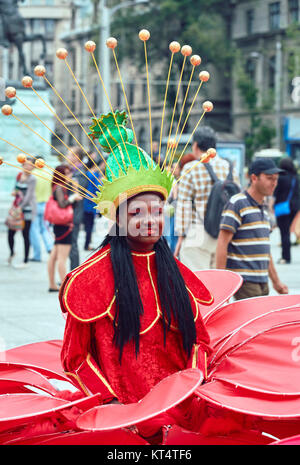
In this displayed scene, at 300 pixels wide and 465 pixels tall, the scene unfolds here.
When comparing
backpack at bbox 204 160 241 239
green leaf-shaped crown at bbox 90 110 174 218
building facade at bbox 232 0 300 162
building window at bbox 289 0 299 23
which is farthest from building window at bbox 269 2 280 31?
green leaf-shaped crown at bbox 90 110 174 218

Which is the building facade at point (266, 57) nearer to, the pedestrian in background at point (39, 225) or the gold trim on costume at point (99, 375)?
the pedestrian in background at point (39, 225)

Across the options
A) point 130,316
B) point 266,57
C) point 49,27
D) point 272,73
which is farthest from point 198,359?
point 49,27

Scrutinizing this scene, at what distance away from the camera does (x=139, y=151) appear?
3.16 metres

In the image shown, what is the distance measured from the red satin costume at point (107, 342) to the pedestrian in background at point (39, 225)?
340 inches

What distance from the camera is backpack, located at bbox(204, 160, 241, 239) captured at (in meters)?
6.11

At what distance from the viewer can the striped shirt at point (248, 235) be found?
5.11m

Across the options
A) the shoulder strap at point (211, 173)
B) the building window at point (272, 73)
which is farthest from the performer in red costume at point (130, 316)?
the building window at point (272, 73)

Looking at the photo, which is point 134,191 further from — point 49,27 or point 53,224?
point 49,27

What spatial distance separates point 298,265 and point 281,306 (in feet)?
27.0

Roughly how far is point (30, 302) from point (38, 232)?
3.78m

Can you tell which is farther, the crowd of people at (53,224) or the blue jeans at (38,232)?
the blue jeans at (38,232)

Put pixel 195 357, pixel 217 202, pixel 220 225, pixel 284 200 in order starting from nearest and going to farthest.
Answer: pixel 195 357 < pixel 220 225 < pixel 217 202 < pixel 284 200

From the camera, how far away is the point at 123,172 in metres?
3.12

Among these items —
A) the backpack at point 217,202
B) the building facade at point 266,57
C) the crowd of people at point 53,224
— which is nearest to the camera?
the backpack at point 217,202
